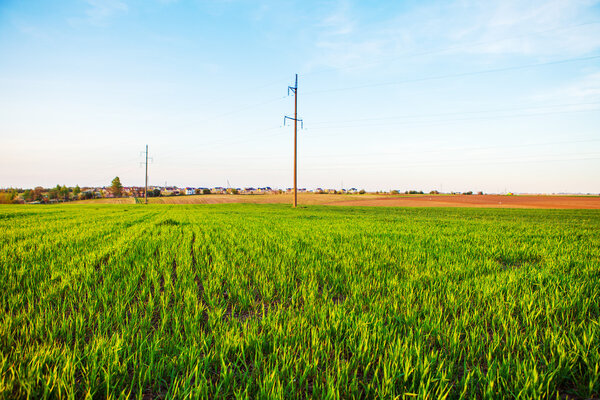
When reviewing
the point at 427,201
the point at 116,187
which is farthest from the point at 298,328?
the point at 116,187

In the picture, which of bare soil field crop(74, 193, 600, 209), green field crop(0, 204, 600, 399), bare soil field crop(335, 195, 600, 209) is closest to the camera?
green field crop(0, 204, 600, 399)

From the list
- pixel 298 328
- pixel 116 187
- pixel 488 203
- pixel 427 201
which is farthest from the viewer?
pixel 116 187

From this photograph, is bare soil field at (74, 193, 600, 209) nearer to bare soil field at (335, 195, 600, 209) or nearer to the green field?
bare soil field at (335, 195, 600, 209)

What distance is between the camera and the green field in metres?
2.04

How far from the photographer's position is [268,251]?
23.0 ft

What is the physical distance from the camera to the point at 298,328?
2.85 m

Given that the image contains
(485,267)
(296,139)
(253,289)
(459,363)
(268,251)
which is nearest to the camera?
(459,363)

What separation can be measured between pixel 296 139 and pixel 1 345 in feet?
94.8

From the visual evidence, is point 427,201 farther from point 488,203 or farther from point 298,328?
point 298,328

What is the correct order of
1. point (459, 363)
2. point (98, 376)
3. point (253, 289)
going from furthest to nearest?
point (253, 289) < point (459, 363) < point (98, 376)

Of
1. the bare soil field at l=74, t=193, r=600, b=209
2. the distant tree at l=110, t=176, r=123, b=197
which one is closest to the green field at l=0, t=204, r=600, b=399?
the bare soil field at l=74, t=193, r=600, b=209

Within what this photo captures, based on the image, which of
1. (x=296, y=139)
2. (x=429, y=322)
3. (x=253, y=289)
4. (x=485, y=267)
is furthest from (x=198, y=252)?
(x=296, y=139)

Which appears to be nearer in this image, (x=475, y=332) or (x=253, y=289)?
(x=475, y=332)

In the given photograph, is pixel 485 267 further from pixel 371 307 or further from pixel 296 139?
pixel 296 139
